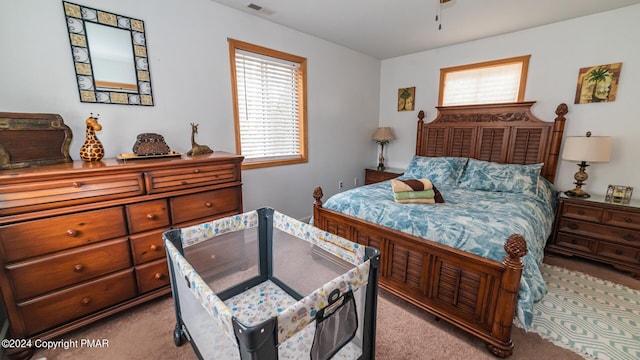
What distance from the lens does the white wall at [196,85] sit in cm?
171

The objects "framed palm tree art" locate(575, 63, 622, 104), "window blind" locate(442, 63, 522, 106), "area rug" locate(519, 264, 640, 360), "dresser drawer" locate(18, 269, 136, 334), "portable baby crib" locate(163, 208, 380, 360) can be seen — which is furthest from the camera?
"window blind" locate(442, 63, 522, 106)

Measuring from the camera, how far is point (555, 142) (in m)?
2.91

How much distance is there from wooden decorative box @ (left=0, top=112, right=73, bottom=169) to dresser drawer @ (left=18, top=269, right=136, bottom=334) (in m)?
0.85

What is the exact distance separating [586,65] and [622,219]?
5.38ft

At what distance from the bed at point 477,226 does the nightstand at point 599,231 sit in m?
0.21

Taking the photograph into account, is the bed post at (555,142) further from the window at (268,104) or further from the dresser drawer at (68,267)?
the dresser drawer at (68,267)

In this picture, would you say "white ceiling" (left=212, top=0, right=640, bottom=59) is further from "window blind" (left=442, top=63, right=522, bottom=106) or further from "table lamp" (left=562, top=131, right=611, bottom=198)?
"table lamp" (left=562, top=131, right=611, bottom=198)

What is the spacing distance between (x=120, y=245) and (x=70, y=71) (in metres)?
1.30

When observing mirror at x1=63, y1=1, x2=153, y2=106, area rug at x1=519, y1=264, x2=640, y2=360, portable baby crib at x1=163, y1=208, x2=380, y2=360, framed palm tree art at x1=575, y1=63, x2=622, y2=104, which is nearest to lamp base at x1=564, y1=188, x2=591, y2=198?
area rug at x1=519, y1=264, x2=640, y2=360

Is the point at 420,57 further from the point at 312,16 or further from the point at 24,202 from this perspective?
the point at 24,202

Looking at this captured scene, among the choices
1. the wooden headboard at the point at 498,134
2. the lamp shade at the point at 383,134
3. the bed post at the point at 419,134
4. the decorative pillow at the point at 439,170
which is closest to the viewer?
the wooden headboard at the point at 498,134

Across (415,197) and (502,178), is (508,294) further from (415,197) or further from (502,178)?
(502,178)

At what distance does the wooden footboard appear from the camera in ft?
4.80

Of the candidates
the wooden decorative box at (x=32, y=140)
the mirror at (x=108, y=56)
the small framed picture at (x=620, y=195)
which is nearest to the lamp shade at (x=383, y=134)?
the small framed picture at (x=620, y=195)
